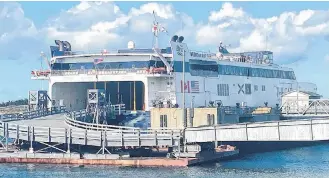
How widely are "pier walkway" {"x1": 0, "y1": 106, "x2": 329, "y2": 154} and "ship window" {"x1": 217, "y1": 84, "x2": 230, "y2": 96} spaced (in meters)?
21.4

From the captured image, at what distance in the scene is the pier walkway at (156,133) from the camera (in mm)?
53531

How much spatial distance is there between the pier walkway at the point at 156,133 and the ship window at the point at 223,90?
21385 millimetres

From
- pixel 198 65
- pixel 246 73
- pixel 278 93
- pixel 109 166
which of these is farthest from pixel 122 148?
pixel 278 93

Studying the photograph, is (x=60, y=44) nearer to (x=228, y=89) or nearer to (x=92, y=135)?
(x=228, y=89)

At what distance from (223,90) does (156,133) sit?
2571 centimetres

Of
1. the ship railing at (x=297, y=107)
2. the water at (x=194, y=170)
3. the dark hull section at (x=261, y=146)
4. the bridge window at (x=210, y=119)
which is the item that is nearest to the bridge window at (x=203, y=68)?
the ship railing at (x=297, y=107)

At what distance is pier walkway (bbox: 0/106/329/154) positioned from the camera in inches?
2108

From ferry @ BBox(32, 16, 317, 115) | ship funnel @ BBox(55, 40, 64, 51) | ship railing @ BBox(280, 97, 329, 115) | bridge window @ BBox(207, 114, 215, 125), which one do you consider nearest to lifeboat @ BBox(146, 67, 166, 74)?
ferry @ BBox(32, 16, 317, 115)

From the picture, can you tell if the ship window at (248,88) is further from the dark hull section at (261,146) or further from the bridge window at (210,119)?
the bridge window at (210,119)

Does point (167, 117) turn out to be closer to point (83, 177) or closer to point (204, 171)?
point (204, 171)

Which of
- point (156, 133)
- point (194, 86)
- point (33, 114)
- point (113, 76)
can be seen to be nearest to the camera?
point (156, 133)

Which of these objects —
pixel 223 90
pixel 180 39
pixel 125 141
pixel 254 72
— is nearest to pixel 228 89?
pixel 223 90

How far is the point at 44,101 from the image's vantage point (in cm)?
7275

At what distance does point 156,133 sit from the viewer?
2288 inches
